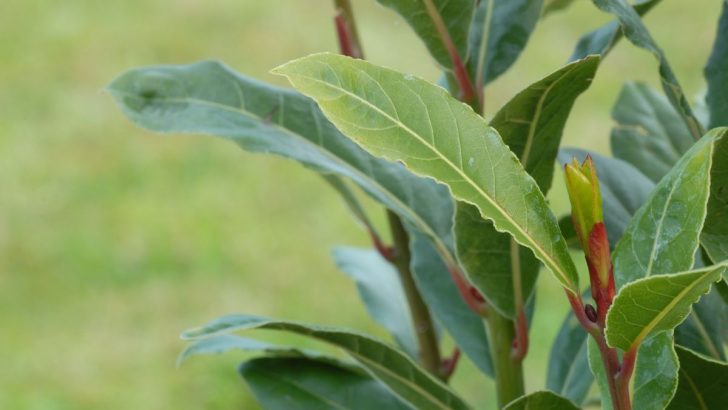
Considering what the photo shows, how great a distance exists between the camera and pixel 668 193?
0.70m

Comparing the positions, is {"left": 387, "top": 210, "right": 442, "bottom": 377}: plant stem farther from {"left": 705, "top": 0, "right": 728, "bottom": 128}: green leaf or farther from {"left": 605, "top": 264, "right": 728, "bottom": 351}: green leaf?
{"left": 605, "top": 264, "right": 728, "bottom": 351}: green leaf

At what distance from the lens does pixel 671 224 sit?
0.69 meters

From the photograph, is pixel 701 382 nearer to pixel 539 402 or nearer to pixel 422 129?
pixel 539 402

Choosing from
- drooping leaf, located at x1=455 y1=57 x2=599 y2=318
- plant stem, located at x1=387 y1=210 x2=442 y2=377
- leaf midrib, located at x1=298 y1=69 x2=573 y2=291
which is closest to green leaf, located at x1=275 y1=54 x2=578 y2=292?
leaf midrib, located at x1=298 y1=69 x2=573 y2=291

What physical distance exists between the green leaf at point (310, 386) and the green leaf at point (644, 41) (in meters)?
0.35

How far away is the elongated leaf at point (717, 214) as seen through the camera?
2.54 feet

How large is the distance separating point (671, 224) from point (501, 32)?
342mm

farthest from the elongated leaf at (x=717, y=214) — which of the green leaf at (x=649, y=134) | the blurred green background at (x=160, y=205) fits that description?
the blurred green background at (x=160, y=205)

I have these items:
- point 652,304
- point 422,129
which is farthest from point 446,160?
point 652,304

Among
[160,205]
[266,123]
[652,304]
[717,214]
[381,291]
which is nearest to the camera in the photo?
[652,304]

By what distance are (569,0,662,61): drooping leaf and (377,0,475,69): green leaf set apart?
Answer: 0.36ft

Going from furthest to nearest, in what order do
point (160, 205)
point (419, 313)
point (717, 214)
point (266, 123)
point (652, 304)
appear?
point (160, 205)
point (419, 313)
point (266, 123)
point (717, 214)
point (652, 304)

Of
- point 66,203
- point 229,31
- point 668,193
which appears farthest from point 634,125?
point 229,31

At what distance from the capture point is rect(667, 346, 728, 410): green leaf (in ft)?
2.56
